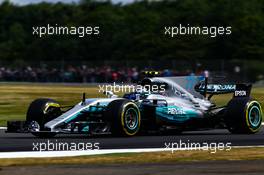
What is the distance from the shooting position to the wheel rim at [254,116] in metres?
16.7

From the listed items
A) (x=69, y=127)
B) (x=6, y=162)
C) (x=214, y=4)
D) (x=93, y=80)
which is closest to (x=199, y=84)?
(x=69, y=127)

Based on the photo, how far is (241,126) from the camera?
16609 mm

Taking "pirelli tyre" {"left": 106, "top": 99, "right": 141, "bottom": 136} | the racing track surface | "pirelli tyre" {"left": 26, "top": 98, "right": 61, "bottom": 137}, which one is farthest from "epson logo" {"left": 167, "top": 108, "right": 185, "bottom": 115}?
"pirelli tyre" {"left": 26, "top": 98, "right": 61, "bottom": 137}

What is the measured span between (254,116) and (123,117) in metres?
3.19

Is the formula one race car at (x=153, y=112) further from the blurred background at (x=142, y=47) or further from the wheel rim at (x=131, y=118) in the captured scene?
the blurred background at (x=142, y=47)

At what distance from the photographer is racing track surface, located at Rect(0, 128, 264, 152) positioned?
14.1 metres

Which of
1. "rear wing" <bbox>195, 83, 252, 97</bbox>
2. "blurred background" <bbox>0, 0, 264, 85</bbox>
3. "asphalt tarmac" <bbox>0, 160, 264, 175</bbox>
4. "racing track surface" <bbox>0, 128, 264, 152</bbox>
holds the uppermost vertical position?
"blurred background" <bbox>0, 0, 264, 85</bbox>

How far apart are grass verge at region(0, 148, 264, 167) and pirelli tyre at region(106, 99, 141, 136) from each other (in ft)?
8.29

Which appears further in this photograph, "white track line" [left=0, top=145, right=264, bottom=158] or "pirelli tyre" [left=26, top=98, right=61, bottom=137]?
"pirelli tyre" [left=26, top=98, right=61, bottom=137]

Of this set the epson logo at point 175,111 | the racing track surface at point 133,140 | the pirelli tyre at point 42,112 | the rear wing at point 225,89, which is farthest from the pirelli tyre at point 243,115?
the pirelli tyre at point 42,112

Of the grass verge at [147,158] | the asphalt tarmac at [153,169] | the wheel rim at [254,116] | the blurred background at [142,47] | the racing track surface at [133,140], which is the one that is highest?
the blurred background at [142,47]

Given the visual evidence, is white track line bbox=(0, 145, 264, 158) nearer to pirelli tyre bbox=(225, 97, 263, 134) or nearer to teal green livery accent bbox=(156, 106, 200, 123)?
teal green livery accent bbox=(156, 106, 200, 123)

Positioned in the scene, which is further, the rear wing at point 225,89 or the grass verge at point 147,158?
the rear wing at point 225,89

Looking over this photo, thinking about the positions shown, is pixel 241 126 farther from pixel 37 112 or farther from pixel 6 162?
pixel 6 162
